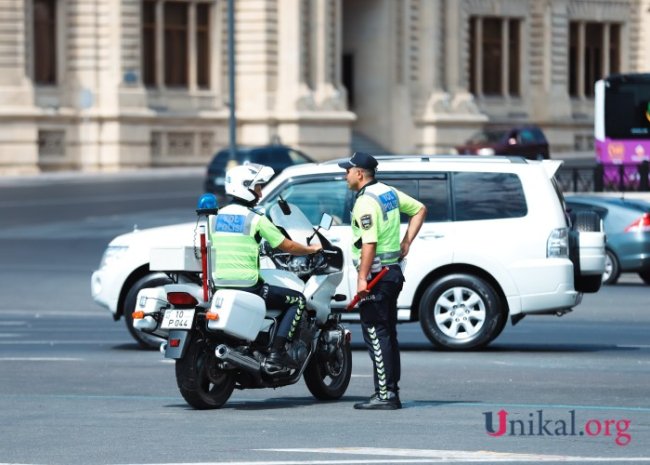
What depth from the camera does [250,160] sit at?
44.9 metres

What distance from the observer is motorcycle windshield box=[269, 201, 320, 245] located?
1259cm

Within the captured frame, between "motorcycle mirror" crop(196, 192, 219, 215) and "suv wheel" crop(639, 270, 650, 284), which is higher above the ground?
"motorcycle mirror" crop(196, 192, 219, 215)

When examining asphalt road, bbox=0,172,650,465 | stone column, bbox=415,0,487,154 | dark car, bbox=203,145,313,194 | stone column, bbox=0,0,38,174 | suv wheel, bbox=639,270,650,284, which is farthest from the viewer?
stone column, bbox=415,0,487,154

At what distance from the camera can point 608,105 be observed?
1682 inches

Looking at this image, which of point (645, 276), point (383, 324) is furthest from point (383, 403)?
point (645, 276)

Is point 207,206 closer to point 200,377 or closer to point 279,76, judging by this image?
point 200,377

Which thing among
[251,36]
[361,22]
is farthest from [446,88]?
[251,36]

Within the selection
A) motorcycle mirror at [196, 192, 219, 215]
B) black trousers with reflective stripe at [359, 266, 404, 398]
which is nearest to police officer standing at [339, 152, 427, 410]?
black trousers with reflective stripe at [359, 266, 404, 398]

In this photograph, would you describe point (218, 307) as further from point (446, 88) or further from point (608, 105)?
point (446, 88)

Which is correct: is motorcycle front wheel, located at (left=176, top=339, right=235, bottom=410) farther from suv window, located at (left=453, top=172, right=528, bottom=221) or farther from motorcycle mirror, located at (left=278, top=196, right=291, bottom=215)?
suv window, located at (left=453, top=172, right=528, bottom=221)

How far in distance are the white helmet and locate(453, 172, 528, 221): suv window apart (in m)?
4.79

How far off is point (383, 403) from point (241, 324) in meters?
1.05

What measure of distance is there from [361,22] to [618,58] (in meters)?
14.9

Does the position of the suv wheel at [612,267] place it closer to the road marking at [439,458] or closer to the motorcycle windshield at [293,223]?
the motorcycle windshield at [293,223]
